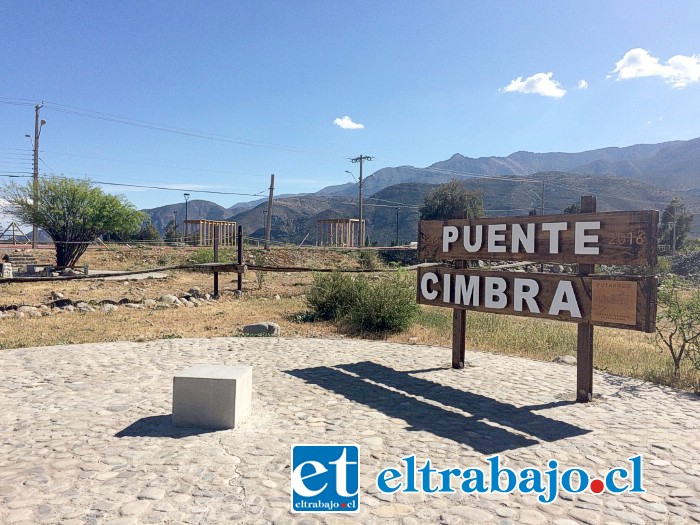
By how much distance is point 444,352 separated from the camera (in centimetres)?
929

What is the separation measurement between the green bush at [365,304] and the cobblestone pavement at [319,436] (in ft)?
9.08

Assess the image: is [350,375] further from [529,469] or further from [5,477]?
[5,477]

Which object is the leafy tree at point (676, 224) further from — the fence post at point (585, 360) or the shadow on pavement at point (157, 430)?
the shadow on pavement at point (157, 430)

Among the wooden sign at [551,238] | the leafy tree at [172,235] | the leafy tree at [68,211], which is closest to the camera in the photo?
the wooden sign at [551,238]

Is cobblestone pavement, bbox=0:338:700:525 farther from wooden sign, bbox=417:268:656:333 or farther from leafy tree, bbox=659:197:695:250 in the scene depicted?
leafy tree, bbox=659:197:695:250

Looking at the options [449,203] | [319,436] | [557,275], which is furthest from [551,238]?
[449,203]

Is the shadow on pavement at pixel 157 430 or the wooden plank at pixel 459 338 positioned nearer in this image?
the shadow on pavement at pixel 157 430

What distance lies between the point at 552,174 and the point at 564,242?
463 ft

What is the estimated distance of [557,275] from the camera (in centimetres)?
651

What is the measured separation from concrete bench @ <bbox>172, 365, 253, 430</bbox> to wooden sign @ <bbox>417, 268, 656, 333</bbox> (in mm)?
3815

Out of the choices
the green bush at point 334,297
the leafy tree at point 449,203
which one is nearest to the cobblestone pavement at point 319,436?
the green bush at point 334,297

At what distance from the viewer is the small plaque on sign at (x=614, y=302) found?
5750mm

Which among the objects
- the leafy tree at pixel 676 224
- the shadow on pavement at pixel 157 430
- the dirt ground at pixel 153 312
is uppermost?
the leafy tree at pixel 676 224

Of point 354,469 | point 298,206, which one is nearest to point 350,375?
point 354,469
